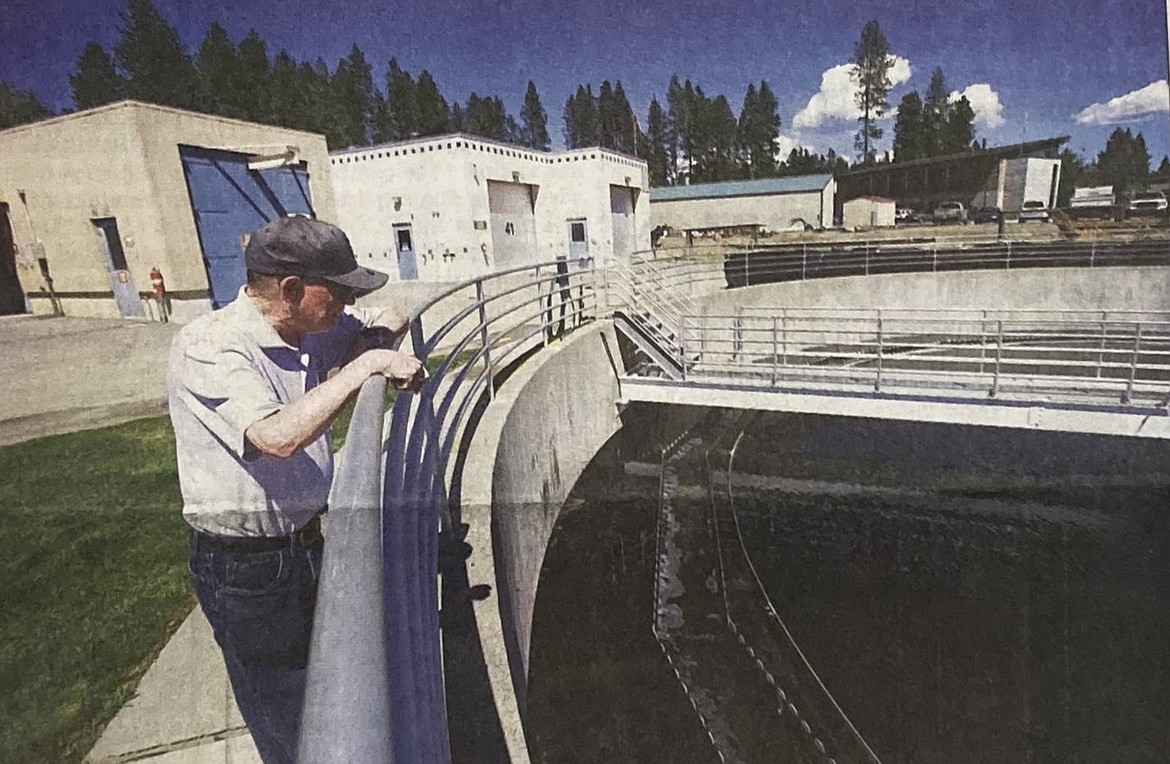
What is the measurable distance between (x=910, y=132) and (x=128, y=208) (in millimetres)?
1540

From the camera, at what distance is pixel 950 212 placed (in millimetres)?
1587

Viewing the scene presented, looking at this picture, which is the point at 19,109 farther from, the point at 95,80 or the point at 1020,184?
Result: the point at 1020,184

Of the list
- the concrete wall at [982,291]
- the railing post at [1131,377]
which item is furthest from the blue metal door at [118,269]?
the concrete wall at [982,291]

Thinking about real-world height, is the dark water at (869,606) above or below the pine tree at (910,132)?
below

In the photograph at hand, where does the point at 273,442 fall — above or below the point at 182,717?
above

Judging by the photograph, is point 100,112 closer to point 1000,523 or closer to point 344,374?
point 344,374

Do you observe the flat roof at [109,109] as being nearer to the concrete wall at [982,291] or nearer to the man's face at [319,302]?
the man's face at [319,302]

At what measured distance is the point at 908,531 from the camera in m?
1.89

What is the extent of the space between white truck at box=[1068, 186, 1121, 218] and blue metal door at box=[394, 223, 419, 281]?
5.14ft

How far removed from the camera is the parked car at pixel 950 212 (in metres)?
1.54

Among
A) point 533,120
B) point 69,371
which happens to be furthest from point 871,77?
point 69,371

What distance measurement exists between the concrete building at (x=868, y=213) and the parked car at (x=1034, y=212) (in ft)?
1.10

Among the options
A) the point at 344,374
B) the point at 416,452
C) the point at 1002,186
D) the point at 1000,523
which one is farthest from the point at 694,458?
the point at 344,374

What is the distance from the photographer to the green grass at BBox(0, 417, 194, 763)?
2.18ft
